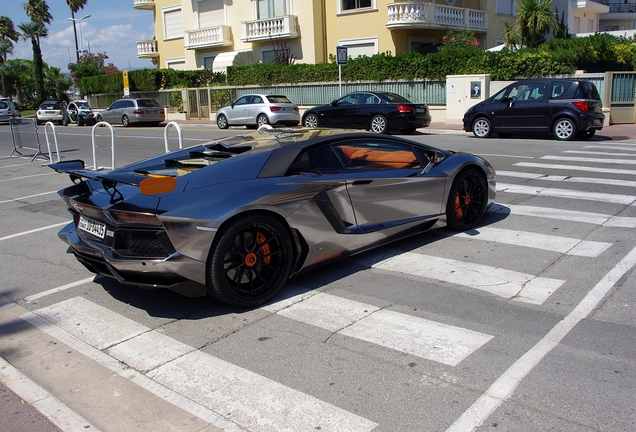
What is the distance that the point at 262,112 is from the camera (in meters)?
26.2

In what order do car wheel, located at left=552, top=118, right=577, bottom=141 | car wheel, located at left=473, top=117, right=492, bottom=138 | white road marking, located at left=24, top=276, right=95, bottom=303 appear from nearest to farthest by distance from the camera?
white road marking, located at left=24, top=276, right=95, bottom=303, car wheel, located at left=552, top=118, right=577, bottom=141, car wheel, located at left=473, top=117, right=492, bottom=138

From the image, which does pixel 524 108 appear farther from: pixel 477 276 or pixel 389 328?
pixel 389 328

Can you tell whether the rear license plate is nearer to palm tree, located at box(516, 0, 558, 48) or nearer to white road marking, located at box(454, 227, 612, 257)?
white road marking, located at box(454, 227, 612, 257)

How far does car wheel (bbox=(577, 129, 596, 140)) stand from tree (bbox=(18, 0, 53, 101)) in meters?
53.3

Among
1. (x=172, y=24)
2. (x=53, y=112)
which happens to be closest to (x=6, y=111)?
(x=53, y=112)

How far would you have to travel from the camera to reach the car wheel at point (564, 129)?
54.5 ft

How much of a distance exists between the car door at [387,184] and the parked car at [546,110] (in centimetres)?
1143

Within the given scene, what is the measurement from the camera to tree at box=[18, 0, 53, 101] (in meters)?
57.6

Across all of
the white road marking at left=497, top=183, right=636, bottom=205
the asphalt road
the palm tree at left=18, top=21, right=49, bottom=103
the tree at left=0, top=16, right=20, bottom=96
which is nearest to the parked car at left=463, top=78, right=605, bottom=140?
the white road marking at left=497, top=183, right=636, bottom=205

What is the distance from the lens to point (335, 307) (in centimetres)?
514

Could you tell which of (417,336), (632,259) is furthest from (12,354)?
(632,259)

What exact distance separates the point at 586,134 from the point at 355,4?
1905 centimetres

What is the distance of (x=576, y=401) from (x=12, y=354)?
13.0ft

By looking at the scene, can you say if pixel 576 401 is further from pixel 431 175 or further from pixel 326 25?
pixel 326 25
